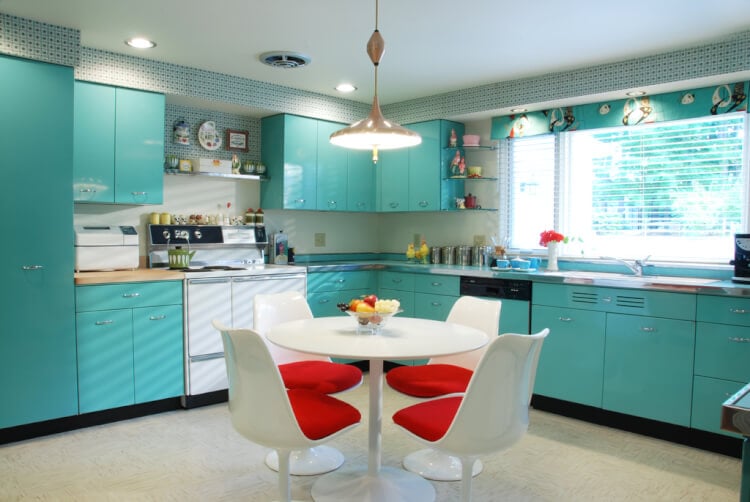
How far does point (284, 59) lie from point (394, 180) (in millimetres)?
1735

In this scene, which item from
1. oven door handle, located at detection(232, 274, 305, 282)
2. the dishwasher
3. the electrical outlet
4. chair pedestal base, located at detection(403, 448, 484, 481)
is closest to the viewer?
chair pedestal base, located at detection(403, 448, 484, 481)

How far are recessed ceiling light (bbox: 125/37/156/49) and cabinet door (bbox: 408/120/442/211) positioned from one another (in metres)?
2.33

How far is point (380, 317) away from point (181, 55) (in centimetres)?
250

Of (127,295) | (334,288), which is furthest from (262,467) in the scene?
(334,288)

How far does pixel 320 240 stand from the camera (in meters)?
5.43

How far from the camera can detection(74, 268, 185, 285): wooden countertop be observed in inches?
136

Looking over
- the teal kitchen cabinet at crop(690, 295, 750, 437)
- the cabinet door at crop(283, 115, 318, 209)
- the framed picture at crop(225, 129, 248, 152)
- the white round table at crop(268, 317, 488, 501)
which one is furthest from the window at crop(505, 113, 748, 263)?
the framed picture at crop(225, 129, 248, 152)

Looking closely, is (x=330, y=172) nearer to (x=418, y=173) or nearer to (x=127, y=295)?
(x=418, y=173)

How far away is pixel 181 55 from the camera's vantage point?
12.7ft

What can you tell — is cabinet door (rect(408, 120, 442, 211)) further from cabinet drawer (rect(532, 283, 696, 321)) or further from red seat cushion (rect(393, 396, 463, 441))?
red seat cushion (rect(393, 396, 463, 441))

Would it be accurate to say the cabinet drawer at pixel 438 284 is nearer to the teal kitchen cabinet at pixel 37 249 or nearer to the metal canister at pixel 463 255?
the metal canister at pixel 463 255

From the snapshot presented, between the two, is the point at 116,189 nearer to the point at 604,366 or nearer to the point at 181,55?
the point at 181,55

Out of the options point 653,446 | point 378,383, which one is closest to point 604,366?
point 653,446

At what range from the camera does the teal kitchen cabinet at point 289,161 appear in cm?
477
